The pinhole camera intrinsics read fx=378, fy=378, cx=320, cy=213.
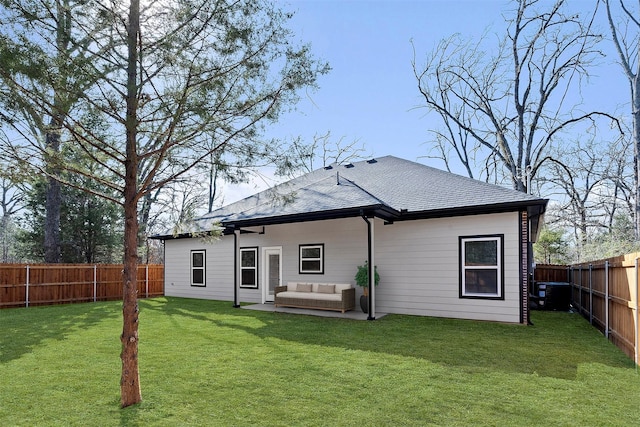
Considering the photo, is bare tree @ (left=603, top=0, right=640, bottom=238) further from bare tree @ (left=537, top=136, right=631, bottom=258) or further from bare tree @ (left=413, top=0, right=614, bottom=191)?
bare tree @ (left=537, top=136, right=631, bottom=258)

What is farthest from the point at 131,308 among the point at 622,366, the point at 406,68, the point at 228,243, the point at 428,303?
the point at 406,68

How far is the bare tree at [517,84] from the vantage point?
15.9 m

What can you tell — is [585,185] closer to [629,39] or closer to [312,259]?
[629,39]

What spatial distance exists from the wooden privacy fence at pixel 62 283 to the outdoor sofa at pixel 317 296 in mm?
7316

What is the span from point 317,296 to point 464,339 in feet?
13.2

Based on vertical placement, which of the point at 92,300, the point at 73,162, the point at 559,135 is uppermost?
the point at 559,135

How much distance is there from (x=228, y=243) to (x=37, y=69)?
1005 cm

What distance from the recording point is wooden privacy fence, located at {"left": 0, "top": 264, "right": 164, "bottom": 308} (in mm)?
11273

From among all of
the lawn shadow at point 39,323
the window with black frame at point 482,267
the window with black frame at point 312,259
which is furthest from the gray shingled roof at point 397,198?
the lawn shadow at point 39,323

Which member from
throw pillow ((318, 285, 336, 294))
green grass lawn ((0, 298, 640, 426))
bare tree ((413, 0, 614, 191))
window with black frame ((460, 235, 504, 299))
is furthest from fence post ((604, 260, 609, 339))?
bare tree ((413, 0, 614, 191))

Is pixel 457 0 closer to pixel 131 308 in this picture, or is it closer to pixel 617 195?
pixel 617 195

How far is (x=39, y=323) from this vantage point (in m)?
8.24

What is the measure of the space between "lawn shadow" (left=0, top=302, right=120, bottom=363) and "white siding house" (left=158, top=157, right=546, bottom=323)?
3049 mm

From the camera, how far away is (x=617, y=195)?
57.7 ft
